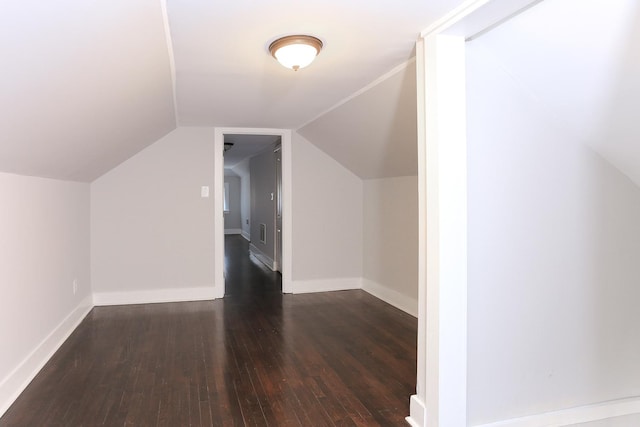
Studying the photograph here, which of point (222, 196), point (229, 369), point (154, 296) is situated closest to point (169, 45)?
point (229, 369)

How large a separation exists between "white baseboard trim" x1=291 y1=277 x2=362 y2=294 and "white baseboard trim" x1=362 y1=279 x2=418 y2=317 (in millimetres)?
122

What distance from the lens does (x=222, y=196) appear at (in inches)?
188

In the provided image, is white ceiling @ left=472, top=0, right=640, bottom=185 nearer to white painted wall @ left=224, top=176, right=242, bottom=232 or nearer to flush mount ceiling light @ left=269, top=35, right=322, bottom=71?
flush mount ceiling light @ left=269, top=35, right=322, bottom=71

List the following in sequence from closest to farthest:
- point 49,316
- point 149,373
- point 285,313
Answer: point 149,373, point 49,316, point 285,313

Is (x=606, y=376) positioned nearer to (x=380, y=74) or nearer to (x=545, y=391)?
(x=545, y=391)

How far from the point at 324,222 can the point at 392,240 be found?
3.19ft

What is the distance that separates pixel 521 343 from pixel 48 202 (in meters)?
3.18

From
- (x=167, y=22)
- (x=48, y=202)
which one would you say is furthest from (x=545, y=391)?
(x=48, y=202)

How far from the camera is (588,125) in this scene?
6.65 feet

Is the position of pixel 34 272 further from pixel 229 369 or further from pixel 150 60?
pixel 150 60

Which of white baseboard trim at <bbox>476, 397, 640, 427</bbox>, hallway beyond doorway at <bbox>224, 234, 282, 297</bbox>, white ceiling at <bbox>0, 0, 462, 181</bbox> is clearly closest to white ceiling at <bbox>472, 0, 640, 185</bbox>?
white ceiling at <bbox>0, 0, 462, 181</bbox>

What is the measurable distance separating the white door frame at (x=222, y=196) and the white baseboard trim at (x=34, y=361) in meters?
1.41

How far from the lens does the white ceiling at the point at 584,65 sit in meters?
1.61

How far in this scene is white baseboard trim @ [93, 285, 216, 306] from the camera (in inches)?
173
